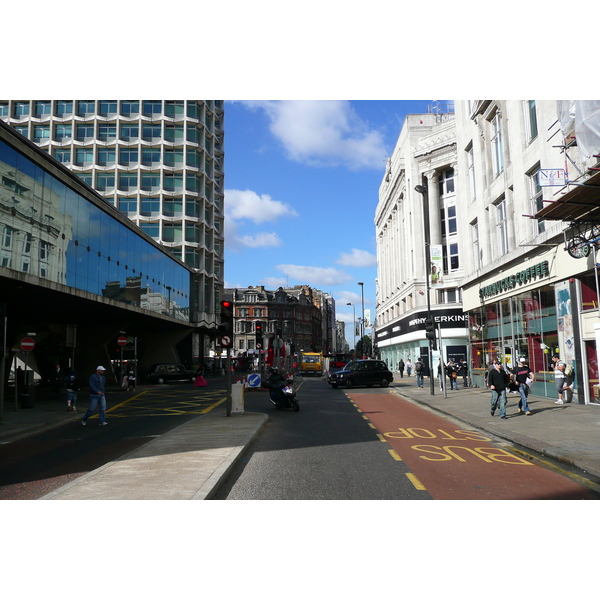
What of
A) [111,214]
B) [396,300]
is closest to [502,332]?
[111,214]

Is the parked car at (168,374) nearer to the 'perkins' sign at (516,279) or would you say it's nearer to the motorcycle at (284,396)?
the 'perkins' sign at (516,279)

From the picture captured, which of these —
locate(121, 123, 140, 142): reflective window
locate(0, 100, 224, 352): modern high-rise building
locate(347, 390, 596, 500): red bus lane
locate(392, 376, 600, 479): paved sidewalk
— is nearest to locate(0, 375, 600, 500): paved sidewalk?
locate(392, 376, 600, 479): paved sidewalk

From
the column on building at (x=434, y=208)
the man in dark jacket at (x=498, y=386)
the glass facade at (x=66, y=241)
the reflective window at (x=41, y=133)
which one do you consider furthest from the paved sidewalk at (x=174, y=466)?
the reflective window at (x=41, y=133)

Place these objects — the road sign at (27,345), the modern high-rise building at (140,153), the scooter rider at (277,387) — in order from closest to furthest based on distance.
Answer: the scooter rider at (277,387), the road sign at (27,345), the modern high-rise building at (140,153)

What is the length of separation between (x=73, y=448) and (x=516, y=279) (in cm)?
1927

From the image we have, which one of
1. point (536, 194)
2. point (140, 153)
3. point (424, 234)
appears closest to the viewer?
point (536, 194)

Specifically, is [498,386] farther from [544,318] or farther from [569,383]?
[544,318]

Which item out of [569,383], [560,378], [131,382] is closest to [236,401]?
[560,378]

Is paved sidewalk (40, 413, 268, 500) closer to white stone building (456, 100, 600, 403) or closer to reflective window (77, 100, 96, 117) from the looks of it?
white stone building (456, 100, 600, 403)

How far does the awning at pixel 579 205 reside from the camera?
1486 cm

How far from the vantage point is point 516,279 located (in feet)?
77.6

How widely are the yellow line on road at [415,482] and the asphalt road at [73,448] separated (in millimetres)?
5193

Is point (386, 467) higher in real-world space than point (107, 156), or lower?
lower

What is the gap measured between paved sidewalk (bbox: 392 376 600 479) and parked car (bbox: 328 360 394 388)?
443 inches
